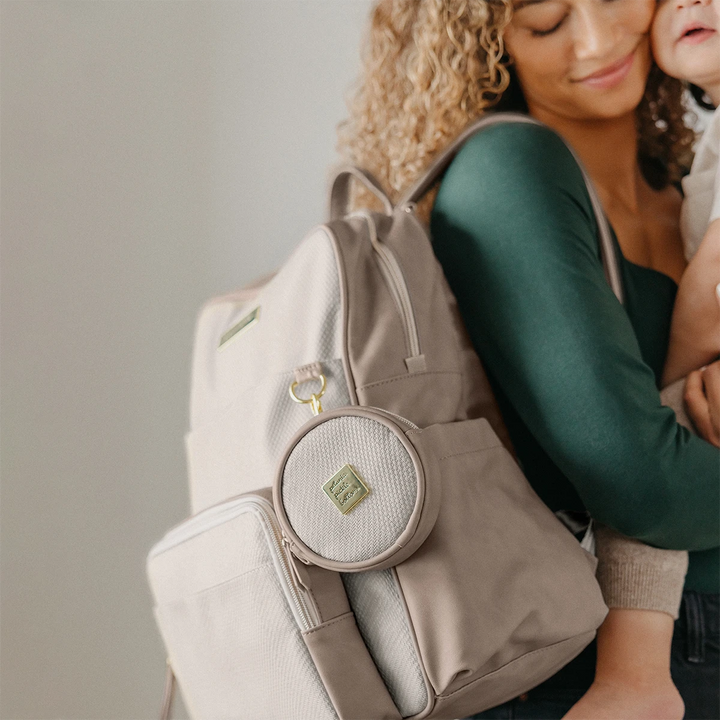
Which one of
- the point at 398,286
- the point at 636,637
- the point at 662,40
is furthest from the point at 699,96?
the point at 636,637

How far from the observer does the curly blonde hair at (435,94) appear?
879 millimetres

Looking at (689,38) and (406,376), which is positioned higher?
(689,38)

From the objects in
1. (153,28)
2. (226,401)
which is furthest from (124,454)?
(153,28)

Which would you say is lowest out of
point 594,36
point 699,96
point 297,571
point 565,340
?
point 297,571

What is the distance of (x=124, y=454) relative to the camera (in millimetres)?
1290

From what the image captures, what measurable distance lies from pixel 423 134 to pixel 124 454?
749mm

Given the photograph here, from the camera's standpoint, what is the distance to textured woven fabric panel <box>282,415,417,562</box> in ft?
1.91

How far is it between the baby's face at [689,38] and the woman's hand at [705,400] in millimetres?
341

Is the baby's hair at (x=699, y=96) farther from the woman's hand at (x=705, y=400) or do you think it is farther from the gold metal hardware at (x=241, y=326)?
the gold metal hardware at (x=241, y=326)

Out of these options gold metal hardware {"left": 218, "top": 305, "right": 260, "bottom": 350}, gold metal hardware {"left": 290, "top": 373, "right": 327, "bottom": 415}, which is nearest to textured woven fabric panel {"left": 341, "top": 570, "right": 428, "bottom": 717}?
gold metal hardware {"left": 290, "top": 373, "right": 327, "bottom": 415}

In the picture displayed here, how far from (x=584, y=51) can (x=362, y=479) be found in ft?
1.94

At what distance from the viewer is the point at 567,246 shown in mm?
678

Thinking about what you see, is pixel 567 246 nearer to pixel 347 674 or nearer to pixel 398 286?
pixel 398 286

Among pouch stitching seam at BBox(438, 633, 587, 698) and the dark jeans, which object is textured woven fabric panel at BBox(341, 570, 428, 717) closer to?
pouch stitching seam at BBox(438, 633, 587, 698)
